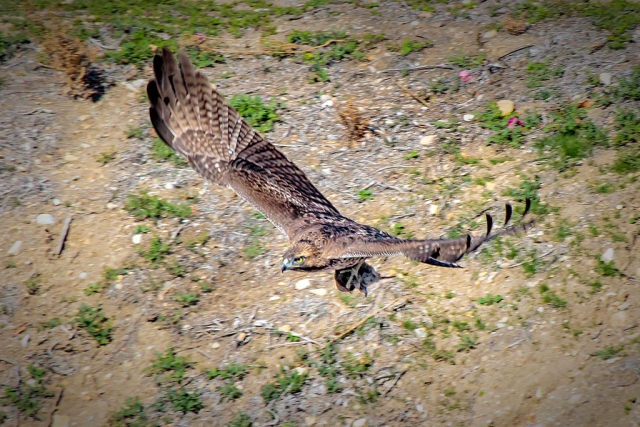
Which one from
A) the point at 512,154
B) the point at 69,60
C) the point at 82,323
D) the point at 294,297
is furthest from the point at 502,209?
the point at 69,60

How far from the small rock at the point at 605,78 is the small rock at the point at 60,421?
17.6 feet

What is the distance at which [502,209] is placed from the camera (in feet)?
18.5

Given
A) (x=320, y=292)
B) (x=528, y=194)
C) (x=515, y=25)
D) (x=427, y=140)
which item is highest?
(x=515, y=25)

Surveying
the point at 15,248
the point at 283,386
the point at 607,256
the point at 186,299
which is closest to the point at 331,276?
the point at 283,386

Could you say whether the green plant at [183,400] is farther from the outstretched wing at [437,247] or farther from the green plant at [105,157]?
the green plant at [105,157]

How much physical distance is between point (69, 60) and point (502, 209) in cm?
448

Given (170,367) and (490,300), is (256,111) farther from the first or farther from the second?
(490,300)

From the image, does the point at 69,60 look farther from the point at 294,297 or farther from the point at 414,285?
the point at 414,285

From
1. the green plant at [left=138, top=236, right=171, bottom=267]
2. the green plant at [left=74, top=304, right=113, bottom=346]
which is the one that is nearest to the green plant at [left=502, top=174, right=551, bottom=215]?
the green plant at [left=138, top=236, right=171, bottom=267]

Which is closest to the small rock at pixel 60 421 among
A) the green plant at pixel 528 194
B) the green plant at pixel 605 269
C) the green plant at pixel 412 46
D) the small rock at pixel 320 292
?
the small rock at pixel 320 292

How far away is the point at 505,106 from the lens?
6410 millimetres

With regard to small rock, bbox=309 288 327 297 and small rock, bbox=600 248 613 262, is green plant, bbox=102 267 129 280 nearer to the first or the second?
small rock, bbox=309 288 327 297

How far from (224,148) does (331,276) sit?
1.35 m

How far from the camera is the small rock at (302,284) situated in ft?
18.0
